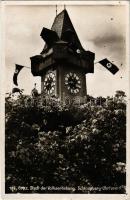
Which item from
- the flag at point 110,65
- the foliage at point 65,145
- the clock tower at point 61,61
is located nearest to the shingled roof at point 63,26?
the clock tower at point 61,61

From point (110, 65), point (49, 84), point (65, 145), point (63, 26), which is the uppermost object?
point (63, 26)

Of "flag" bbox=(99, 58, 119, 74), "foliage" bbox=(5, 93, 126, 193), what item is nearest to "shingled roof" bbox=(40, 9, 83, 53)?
"flag" bbox=(99, 58, 119, 74)

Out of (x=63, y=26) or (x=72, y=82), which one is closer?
(x=63, y=26)

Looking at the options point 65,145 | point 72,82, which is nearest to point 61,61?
point 72,82

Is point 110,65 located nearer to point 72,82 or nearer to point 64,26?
point 72,82

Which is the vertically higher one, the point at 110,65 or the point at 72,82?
the point at 110,65
